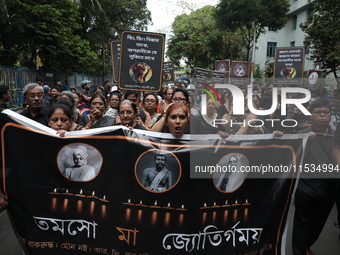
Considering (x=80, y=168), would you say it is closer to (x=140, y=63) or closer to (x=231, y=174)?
(x=231, y=174)

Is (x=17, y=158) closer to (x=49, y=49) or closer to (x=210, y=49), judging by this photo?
(x=49, y=49)

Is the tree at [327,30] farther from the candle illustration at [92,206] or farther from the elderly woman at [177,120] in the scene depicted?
the candle illustration at [92,206]

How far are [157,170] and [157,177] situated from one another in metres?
0.06

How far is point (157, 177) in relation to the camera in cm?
273

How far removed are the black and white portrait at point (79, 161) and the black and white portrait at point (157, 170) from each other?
362mm

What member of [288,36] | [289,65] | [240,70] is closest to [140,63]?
[289,65]

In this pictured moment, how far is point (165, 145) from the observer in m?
2.80

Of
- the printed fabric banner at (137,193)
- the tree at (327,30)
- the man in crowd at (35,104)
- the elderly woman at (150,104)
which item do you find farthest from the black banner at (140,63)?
the tree at (327,30)

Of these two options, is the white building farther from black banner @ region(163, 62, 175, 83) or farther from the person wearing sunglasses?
the person wearing sunglasses

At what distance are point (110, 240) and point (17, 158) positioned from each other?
1.06 meters

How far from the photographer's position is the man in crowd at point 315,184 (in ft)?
10.2

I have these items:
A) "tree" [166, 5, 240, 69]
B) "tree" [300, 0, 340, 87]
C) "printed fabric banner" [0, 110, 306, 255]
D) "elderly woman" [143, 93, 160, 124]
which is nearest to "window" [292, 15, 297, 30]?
"tree" [166, 5, 240, 69]

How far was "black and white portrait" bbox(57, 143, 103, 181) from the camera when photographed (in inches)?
109

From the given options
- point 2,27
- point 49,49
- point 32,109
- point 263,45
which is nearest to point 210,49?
point 263,45
